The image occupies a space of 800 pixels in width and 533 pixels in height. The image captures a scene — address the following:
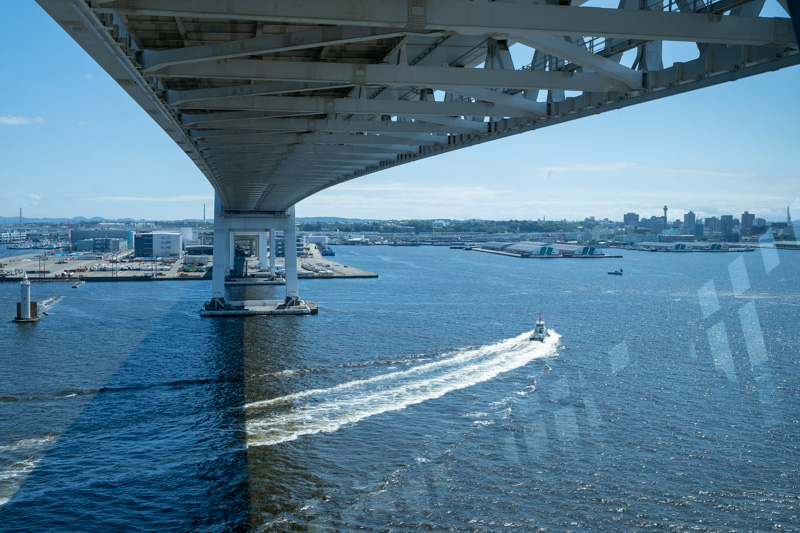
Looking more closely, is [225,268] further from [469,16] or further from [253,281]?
[469,16]

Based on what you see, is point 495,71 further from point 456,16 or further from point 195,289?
point 195,289

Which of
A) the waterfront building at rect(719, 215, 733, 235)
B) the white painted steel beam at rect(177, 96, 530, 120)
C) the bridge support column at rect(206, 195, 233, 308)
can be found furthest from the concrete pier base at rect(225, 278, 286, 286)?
the white painted steel beam at rect(177, 96, 530, 120)

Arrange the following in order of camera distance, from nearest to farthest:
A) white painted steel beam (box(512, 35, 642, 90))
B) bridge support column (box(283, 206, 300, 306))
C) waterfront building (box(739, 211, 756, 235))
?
white painted steel beam (box(512, 35, 642, 90)) < waterfront building (box(739, 211, 756, 235)) < bridge support column (box(283, 206, 300, 306))

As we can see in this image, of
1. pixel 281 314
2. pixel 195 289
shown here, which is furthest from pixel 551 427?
pixel 195 289

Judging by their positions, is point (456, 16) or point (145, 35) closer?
point (456, 16)

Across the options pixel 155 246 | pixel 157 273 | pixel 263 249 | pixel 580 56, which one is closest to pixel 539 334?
pixel 580 56

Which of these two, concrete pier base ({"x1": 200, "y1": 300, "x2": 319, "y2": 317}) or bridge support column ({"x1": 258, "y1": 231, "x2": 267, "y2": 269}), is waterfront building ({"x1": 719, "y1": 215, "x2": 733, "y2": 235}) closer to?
concrete pier base ({"x1": 200, "y1": 300, "x2": 319, "y2": 317})
